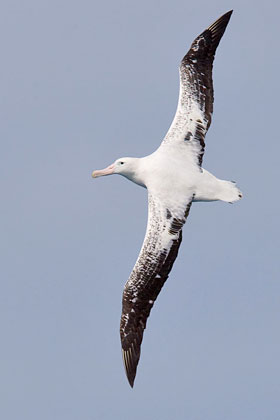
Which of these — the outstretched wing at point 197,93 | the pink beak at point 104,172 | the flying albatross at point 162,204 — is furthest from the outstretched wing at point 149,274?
the pink beak at point 104,172

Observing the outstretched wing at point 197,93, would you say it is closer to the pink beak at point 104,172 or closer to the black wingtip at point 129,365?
the pink beak at point 104,172

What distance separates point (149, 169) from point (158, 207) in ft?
3.08

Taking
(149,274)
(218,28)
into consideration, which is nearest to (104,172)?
(149,274)

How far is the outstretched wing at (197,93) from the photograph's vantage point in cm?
3541

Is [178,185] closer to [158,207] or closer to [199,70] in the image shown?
[158,207]

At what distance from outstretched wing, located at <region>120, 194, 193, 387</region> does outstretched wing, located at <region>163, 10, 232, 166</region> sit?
5.34 feet

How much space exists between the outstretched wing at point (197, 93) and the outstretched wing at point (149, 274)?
5.34 ft

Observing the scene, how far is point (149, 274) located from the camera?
34312 millimetres

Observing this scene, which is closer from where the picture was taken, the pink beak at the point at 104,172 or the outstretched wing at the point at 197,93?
the outstretched wing at the point at 197,93

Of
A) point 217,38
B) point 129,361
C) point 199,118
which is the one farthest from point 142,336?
point 217,38

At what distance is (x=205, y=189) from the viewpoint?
34.5m

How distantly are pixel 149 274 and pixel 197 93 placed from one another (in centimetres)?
468

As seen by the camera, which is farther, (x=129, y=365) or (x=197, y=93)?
(x=197, y=93)

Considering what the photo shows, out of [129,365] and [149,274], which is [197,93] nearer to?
[149,274]
